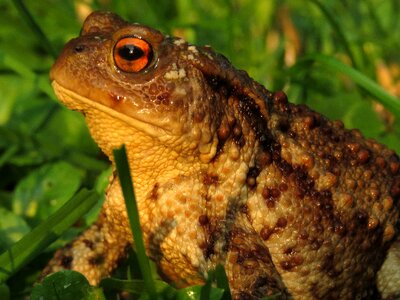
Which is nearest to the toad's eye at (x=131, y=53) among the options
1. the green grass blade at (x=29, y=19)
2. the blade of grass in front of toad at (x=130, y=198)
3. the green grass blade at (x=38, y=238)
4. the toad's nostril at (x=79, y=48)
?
the toad's nostril at (x=79, y=48)

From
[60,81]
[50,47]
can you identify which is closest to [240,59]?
[50,47]

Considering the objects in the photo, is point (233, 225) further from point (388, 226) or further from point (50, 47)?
point (50, 47)

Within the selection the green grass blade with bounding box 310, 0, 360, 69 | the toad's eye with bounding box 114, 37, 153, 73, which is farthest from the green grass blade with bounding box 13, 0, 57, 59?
the green grass blade with bounding box 310, 0, 360, 69

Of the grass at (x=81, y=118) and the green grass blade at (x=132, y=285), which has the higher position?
the grass at (x=81, y=118)

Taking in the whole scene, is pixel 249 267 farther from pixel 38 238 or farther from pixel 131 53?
pixel 131 53

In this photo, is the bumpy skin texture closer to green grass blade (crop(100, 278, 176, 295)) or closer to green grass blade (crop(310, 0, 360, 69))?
green grass blade (crop(100, 278, 176, 295))

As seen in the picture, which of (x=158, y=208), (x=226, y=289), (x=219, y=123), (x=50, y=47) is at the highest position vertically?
(x=50, y=47)

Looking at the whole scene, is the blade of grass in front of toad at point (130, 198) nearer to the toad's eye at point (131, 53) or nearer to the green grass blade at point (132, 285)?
the green grass blade at point (132, 285)
